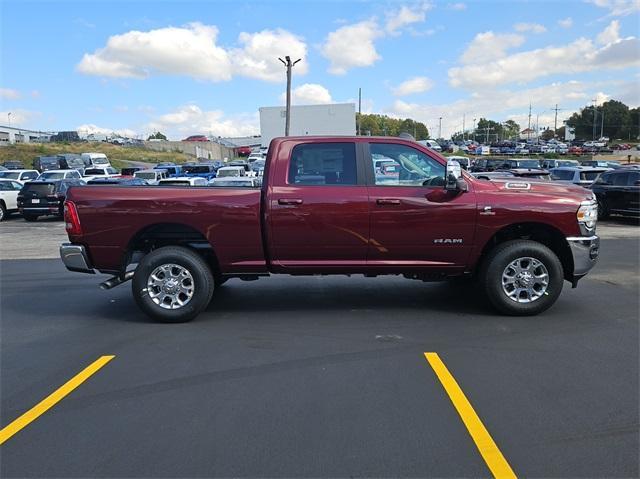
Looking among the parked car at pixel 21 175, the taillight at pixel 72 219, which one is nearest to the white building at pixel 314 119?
the parked car at pixel 21 175

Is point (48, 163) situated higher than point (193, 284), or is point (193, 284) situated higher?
point (48, 163)

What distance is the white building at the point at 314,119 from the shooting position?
158 feet

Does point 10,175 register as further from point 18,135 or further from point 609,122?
point 609,122

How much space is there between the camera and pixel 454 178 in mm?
5691

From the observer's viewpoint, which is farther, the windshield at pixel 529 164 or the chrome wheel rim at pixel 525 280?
the windshield at pixel 529 164

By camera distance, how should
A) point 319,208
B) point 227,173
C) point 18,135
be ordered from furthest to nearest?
point 18,135 < point 227,173 < point 319,208

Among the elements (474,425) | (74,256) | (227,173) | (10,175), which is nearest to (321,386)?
(474,425)

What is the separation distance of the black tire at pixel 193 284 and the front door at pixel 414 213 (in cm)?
184

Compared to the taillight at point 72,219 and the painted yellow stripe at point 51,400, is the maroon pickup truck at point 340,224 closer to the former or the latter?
the taillight at point 72,219

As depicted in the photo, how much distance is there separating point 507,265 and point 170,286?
3720mm

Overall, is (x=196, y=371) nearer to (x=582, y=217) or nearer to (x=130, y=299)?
(x=130, y=299)

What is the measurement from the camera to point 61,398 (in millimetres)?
4109

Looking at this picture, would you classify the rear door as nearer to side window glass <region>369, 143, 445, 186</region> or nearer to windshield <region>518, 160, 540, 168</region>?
side window glass <region>369, 143, 445, 186</region>

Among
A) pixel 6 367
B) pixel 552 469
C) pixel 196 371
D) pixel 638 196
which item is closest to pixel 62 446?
pixel 196 371
